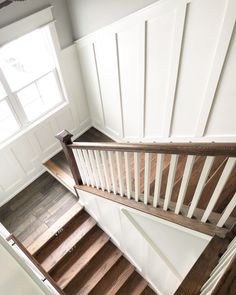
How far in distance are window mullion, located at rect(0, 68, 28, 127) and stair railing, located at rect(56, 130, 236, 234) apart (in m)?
1.09

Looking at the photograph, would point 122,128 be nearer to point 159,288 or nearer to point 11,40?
point 11,40

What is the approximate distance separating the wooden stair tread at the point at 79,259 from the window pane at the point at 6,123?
180 cm

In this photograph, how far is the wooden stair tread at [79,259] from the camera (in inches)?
124

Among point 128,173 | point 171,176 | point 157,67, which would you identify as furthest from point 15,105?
point 171,176

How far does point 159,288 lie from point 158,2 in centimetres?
332

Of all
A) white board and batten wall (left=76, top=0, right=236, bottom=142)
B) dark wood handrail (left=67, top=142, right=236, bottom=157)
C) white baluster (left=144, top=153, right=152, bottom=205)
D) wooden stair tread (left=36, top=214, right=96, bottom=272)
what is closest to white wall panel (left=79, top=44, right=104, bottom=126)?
white board and batten wall (left=76, top=0, right=236, bottom=142)

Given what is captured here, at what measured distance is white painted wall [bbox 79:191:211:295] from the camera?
2035 mm

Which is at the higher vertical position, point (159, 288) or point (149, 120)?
point (149, 120)

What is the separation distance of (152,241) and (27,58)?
271 centimetres

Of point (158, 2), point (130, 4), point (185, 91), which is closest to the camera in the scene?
point (158, 2)

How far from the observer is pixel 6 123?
3.32 m

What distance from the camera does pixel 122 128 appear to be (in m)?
3.79

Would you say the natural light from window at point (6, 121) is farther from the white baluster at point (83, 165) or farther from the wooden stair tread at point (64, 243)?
the wooden stair tread at point (64, 243)

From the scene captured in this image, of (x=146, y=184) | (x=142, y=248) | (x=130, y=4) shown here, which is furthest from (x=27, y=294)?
(x=130, y=4)
